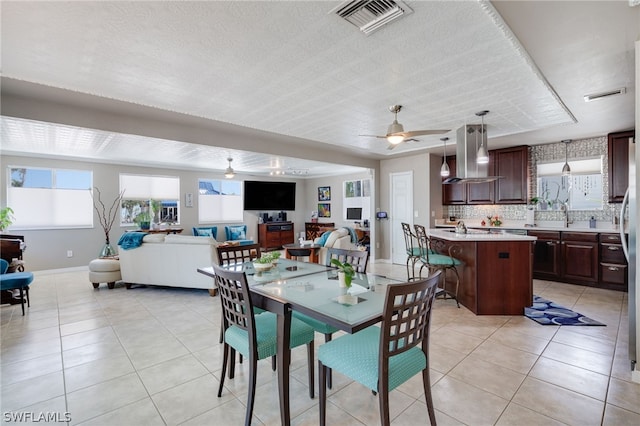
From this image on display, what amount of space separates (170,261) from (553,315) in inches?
208

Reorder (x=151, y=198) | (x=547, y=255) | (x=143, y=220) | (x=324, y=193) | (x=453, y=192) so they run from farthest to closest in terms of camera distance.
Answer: (x=324, y=193)
(x=151, y=198)
(x=143, y=220)
(x=453, y=192)
(x=547, y=255)

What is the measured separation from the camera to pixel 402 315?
149 centimetres

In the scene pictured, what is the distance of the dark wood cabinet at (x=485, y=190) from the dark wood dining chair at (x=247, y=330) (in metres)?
5.18

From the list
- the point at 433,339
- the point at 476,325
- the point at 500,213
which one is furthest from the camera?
the point at 500,213

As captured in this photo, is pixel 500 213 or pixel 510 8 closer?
pixel 510 8

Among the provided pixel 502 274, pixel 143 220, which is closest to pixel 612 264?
pixel 502 274

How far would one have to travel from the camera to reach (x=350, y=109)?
336 cm

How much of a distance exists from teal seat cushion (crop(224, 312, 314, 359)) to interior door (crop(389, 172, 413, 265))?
493cm

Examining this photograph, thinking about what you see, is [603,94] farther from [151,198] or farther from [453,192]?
[151,198]

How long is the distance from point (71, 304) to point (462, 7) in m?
5.50

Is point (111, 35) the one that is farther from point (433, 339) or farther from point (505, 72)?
point (433, 339)

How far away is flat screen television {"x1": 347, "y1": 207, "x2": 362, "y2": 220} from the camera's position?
9.16 metres

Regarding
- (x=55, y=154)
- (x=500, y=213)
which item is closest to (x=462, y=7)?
(x=500, y=213)

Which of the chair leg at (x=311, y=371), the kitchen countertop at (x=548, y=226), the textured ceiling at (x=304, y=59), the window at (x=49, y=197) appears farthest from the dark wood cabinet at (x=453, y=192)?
the window at (x=49, y=197)
